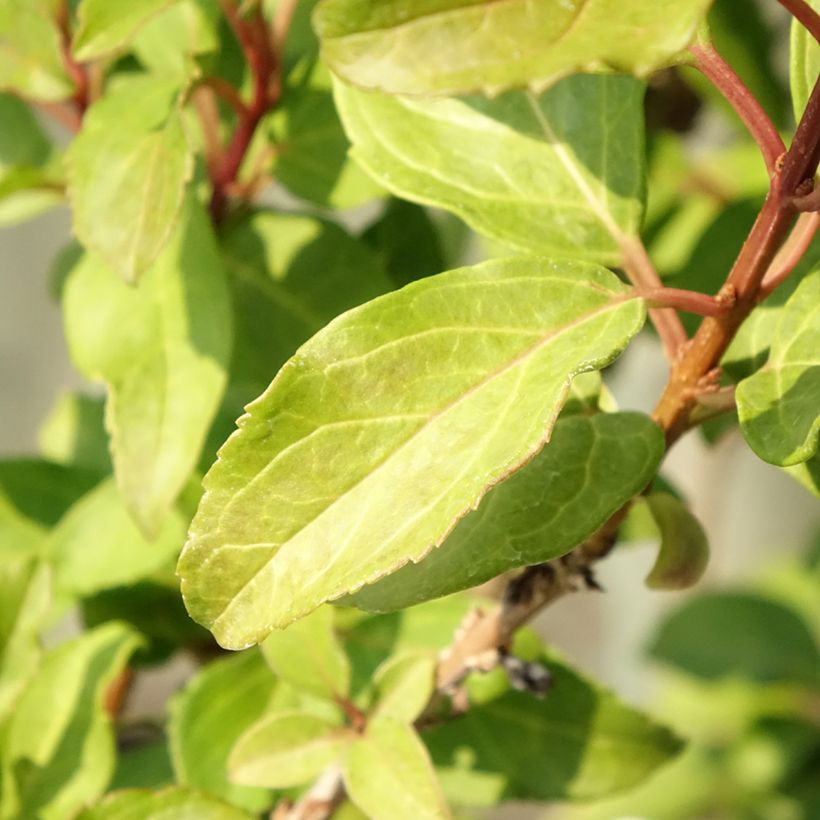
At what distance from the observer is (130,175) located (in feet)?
1.42

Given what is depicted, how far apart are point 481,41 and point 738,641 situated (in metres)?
1.03

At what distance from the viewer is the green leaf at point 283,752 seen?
44cm

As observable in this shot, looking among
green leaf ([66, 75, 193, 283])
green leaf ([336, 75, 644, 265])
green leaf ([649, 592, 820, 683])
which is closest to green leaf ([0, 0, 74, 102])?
green leaf ([66, 75, 193, 283])

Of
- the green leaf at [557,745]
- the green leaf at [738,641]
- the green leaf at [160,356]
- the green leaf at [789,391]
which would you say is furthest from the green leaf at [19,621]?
the green leaf at [738,641]

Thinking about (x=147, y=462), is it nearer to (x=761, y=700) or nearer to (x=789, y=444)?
(x=789, y=444)

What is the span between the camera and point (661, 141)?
0.86 meters

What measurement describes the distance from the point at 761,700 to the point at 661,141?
0.66 m

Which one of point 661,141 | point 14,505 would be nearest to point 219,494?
point 14,505

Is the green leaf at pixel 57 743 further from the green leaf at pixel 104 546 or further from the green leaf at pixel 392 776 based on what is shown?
the green leaf at pixel 392 776

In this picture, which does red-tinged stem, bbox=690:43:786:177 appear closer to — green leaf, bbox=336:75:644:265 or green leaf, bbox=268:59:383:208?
green leaf, bbox=336:75:644:265

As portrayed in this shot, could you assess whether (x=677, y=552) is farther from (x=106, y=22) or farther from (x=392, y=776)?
(x=106, y=22)

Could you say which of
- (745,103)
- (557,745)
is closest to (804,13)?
(745,103)

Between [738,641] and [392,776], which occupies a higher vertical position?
[392,776]

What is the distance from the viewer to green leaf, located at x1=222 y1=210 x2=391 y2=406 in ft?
1.83
